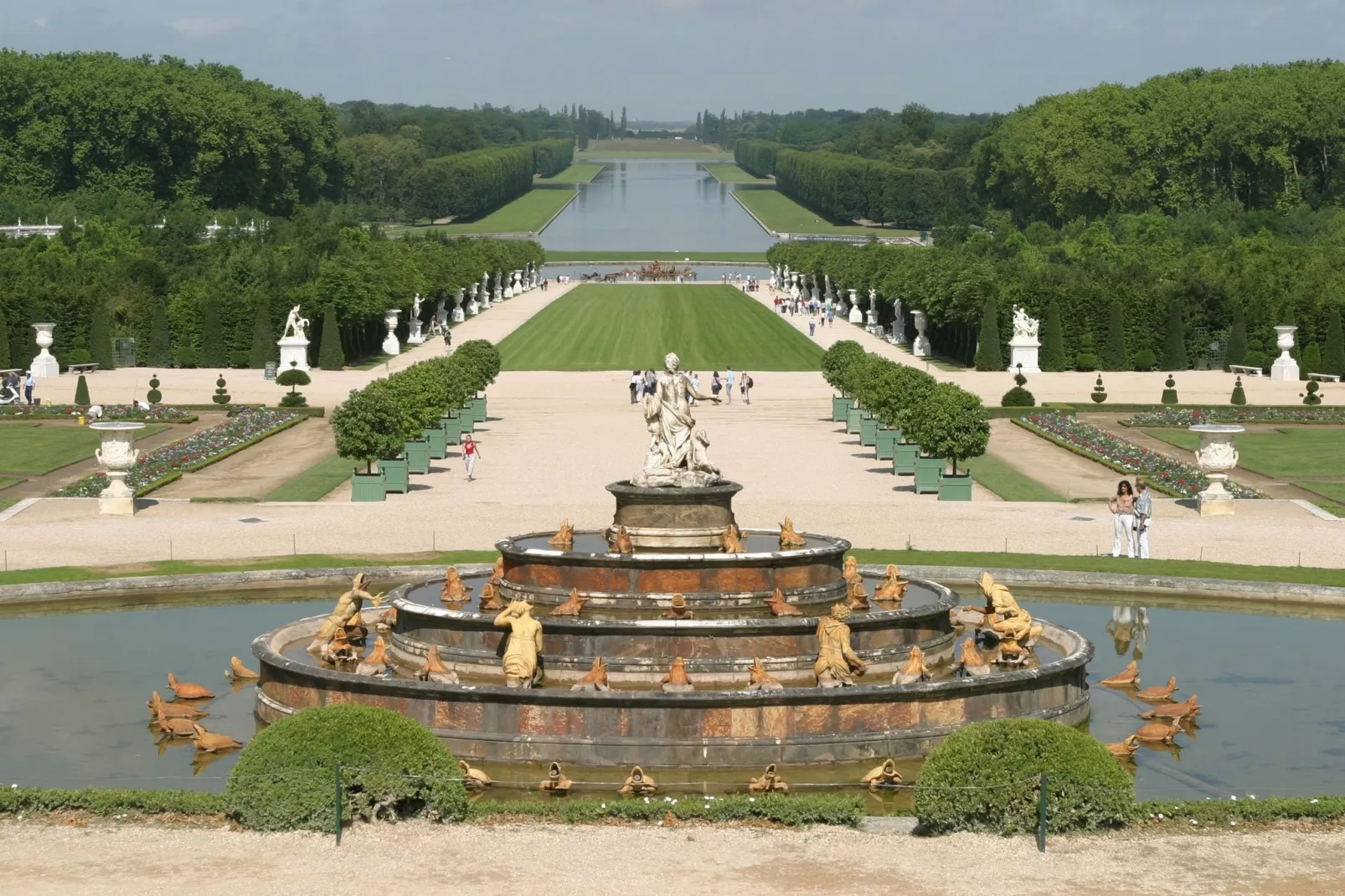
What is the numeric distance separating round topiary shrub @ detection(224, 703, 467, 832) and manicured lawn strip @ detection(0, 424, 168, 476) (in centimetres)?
3265

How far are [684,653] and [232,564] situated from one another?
12385 millimetres

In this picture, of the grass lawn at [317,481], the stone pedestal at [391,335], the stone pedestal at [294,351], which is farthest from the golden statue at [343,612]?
the stone pedestal at [391,335]

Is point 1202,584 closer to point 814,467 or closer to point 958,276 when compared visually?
point 814,467

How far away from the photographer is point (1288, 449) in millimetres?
57125

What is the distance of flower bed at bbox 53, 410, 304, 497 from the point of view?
47.6 m

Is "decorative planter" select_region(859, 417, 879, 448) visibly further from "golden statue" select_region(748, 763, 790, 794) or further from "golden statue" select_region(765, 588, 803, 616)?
"golden statue" select_region(748, 763, 790, 794)

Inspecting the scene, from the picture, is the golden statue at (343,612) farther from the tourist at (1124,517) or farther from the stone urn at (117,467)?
the stone urn at (117,467)

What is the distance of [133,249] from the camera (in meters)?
108

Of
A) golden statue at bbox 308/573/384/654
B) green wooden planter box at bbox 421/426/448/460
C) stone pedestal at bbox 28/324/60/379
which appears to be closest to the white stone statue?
golden statue at bbox 308/573/384/654

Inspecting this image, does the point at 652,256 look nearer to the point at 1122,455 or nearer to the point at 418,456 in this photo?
the point at 1122,455

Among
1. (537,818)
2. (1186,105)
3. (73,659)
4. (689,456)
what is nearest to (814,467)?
(689,456)

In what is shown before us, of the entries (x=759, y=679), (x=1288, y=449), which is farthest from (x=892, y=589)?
(x=1288, y=449)

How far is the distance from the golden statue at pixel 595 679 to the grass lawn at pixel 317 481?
22471mm

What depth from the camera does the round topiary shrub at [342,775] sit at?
19.8 metres
